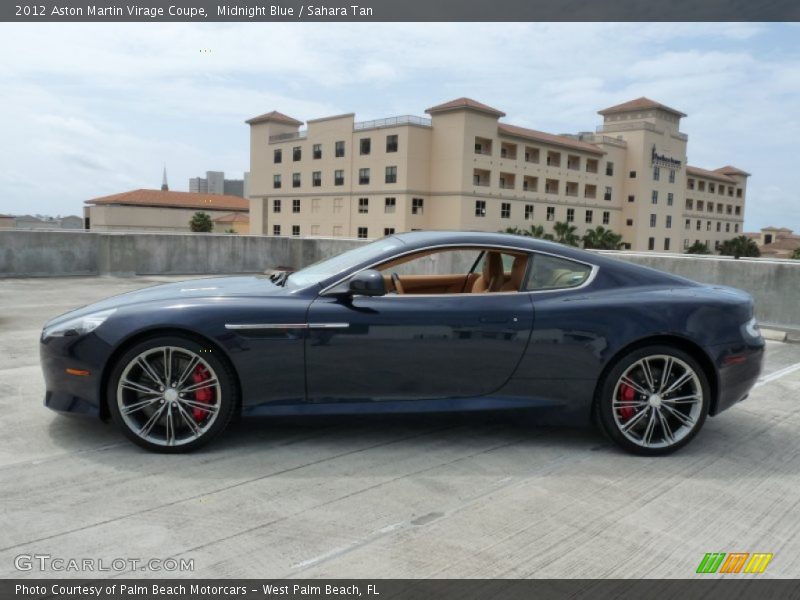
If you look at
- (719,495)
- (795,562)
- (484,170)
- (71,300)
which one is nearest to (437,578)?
→ (795,562)

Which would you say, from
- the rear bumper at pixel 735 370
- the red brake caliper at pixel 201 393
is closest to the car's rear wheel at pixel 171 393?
the red brake caliper at pixel 201 393

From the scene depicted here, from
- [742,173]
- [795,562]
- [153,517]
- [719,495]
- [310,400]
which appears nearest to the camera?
[795,562]

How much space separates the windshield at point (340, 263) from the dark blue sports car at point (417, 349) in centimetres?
3

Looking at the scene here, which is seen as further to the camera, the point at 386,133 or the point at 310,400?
the point at 386,133

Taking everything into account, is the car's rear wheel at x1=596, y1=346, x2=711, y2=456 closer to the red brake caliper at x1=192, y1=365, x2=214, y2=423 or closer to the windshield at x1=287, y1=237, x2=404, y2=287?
the windshield at x1=287, y1=237, x2=404, y2=287

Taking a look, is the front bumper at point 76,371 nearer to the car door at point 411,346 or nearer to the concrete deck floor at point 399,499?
the concrete deck floor at point 399,499

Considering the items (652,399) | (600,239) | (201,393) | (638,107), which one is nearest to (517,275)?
(652,399)

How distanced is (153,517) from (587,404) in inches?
101

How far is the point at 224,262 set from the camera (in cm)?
1705

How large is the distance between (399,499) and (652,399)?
1801 mm

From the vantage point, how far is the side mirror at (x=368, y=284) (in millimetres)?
3846

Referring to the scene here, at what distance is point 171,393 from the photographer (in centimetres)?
385

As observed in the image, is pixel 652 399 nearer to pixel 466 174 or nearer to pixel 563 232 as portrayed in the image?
pixel 466 174
